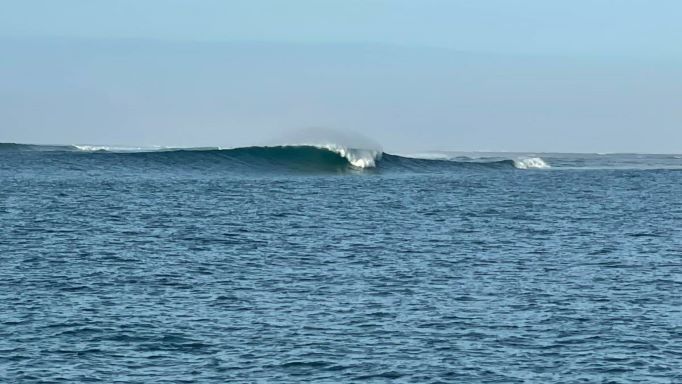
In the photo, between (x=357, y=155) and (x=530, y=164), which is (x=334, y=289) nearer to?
(x=357, y=155)

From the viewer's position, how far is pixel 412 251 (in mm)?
50562

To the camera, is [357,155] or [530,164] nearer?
[357,155]

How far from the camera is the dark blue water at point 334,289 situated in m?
29.4

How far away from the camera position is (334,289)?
130ft

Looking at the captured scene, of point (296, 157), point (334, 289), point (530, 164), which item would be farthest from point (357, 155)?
point (334, 289)

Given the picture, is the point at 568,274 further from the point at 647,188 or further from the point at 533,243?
the point at 647,188

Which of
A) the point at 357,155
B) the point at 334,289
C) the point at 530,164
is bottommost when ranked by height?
the point at 334,289

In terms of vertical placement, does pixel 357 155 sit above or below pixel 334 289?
above

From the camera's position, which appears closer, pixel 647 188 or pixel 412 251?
pixel 412 251

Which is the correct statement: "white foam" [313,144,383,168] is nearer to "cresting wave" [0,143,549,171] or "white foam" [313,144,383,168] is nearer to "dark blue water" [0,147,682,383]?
"cresting wave" [0,143,549,171]

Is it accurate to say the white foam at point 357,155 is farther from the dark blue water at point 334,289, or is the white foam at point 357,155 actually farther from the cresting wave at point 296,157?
the dark blue water at point 334,289

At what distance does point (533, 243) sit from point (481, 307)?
1852 centimetres

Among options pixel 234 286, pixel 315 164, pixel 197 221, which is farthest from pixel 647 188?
pixel 234 286

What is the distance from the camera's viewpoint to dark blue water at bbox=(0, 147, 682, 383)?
29375 mm
